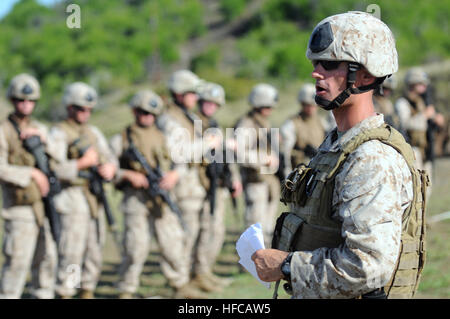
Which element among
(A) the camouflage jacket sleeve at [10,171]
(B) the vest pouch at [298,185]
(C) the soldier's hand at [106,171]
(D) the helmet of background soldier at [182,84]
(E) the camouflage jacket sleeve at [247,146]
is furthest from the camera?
(E) the camouflage jacket sleeve at [247,146]

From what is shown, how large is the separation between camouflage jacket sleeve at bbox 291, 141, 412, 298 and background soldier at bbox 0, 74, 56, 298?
3670mm

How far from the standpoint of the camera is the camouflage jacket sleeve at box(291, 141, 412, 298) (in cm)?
225

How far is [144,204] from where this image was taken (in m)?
6.40

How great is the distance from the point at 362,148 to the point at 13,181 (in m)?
3.83

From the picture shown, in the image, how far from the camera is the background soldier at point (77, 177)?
19.9ft

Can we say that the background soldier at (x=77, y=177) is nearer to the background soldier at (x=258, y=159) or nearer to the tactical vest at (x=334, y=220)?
the background soldier at (x=258, y=159)

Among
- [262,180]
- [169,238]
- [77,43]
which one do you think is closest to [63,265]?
[169,238]

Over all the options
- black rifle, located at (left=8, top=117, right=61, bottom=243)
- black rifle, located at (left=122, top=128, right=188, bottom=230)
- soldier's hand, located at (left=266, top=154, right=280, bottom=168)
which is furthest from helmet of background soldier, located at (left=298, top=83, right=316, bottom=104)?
black rifle, located at (left=8, top=117, right=61, bottom=243)

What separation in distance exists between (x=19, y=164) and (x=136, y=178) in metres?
1.24

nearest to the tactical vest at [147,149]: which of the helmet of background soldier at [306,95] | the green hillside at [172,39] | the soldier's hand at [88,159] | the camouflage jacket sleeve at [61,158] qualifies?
the soldier's hand at [88,159]

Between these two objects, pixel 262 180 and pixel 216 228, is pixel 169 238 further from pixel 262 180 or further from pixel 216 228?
pixel 262 180

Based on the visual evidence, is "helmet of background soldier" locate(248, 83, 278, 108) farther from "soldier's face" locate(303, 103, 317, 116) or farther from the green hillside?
the green hillside

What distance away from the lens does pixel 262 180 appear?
768 cm

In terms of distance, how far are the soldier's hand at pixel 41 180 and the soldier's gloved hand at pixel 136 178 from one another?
0.95 m
